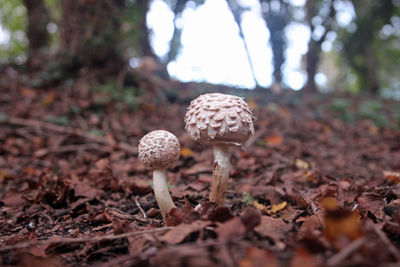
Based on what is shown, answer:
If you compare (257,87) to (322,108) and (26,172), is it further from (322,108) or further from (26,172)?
(26,172)

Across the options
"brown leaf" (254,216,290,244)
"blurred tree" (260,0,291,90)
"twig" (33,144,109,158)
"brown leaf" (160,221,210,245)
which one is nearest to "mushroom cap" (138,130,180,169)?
"brown leaf" (160,221,210,245)

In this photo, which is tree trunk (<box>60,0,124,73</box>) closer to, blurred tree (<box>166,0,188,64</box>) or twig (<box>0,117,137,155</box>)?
twig (<box>0,117,137,155</box>)

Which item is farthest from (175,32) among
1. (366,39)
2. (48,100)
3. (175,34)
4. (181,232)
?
(181,232)

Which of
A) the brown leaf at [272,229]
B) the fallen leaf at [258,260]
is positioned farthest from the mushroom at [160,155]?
the fallen leaf at [258,260]

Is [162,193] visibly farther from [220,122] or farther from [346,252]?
[346,252]

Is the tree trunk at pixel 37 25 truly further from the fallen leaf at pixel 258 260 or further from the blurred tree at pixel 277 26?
the fallen leaf at pixel 258 260

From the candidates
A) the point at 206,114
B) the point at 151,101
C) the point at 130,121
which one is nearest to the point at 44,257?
the point at 206,114
